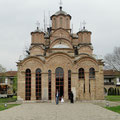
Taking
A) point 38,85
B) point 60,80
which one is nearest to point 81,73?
point 60,80

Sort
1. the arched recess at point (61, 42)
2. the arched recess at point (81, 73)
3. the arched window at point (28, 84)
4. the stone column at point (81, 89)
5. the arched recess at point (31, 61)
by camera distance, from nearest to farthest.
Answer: the stone column at point (81, 89) → the arched window at point (28, 84) → the arched recess at point (81, 73) → the arched recess at point (31, 61) → the arched recess at point (61, 42)

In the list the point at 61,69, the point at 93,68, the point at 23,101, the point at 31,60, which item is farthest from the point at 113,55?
the point at 23,101

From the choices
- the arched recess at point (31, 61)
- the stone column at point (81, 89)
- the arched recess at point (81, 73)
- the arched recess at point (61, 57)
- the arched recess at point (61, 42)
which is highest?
the arched recess at point (61, 42)

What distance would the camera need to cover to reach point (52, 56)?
28.0 m

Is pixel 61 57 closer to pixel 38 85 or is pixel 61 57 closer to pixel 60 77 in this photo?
pixel 60 77

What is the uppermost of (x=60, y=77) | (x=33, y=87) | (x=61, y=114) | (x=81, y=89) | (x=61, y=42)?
(x=61, y=42)

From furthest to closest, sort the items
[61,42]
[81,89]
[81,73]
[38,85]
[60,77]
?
[61,42] < [81,73] < [60,77] < [38,85] < [81,89]

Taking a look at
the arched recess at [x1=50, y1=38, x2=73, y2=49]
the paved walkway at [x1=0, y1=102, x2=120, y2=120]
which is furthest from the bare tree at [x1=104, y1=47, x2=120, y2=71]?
the paved walkway at [x1=0, y1=102, x2=120, y2=120]

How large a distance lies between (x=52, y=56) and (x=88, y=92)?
723 centimetres

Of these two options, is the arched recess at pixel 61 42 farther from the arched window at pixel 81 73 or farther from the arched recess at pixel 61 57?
the arched window at pixel 81 73

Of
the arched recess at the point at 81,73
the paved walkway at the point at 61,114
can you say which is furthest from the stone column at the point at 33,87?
the paved walkway at the point at 61,114

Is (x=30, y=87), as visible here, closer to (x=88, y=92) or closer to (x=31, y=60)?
(x=31, y=60)

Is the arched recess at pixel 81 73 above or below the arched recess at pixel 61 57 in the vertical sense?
below

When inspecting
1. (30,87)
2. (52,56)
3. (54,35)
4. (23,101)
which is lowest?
(23,101)
